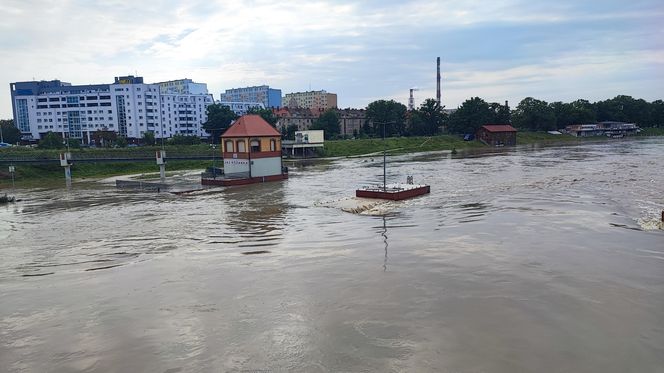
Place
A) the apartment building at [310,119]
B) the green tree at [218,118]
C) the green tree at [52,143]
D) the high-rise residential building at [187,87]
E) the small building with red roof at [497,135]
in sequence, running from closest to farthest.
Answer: the green tree at [52,143]
the green tree at [218,118]
the small building with red roof at [497,135]
the apartment building at [310,119]
the high-rise residential building at [187,87]

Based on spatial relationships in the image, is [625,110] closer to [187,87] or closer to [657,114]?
[657,114]

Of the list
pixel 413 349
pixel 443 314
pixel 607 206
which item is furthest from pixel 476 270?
pixel 607 206

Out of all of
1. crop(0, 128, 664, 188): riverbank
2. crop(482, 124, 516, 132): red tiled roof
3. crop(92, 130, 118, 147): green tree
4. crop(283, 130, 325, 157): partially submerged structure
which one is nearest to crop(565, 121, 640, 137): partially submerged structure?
crop(0, 128, 664, 188): riverbank

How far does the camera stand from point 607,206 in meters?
32.1

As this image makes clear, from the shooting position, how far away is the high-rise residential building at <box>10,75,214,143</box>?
127 m

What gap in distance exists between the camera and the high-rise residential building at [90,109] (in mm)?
127375

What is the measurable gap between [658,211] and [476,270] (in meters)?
18.9

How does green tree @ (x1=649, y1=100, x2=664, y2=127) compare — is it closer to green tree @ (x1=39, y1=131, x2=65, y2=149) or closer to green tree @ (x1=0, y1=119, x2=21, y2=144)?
green tree @ (x1=39, y1=131, x2=65, y2=149)

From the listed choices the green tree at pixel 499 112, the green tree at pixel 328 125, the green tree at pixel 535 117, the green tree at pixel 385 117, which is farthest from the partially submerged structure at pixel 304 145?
the green tree at pixel 535 117

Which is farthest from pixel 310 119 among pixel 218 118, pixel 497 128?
pixel 497 128

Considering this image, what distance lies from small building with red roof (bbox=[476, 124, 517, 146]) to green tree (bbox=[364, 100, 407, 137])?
21083 mm

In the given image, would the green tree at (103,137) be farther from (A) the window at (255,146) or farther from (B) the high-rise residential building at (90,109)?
(A) the window at (255,146)

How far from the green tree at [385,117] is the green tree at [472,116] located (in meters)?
14.0

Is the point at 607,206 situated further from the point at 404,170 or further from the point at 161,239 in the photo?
the point at 404,170
